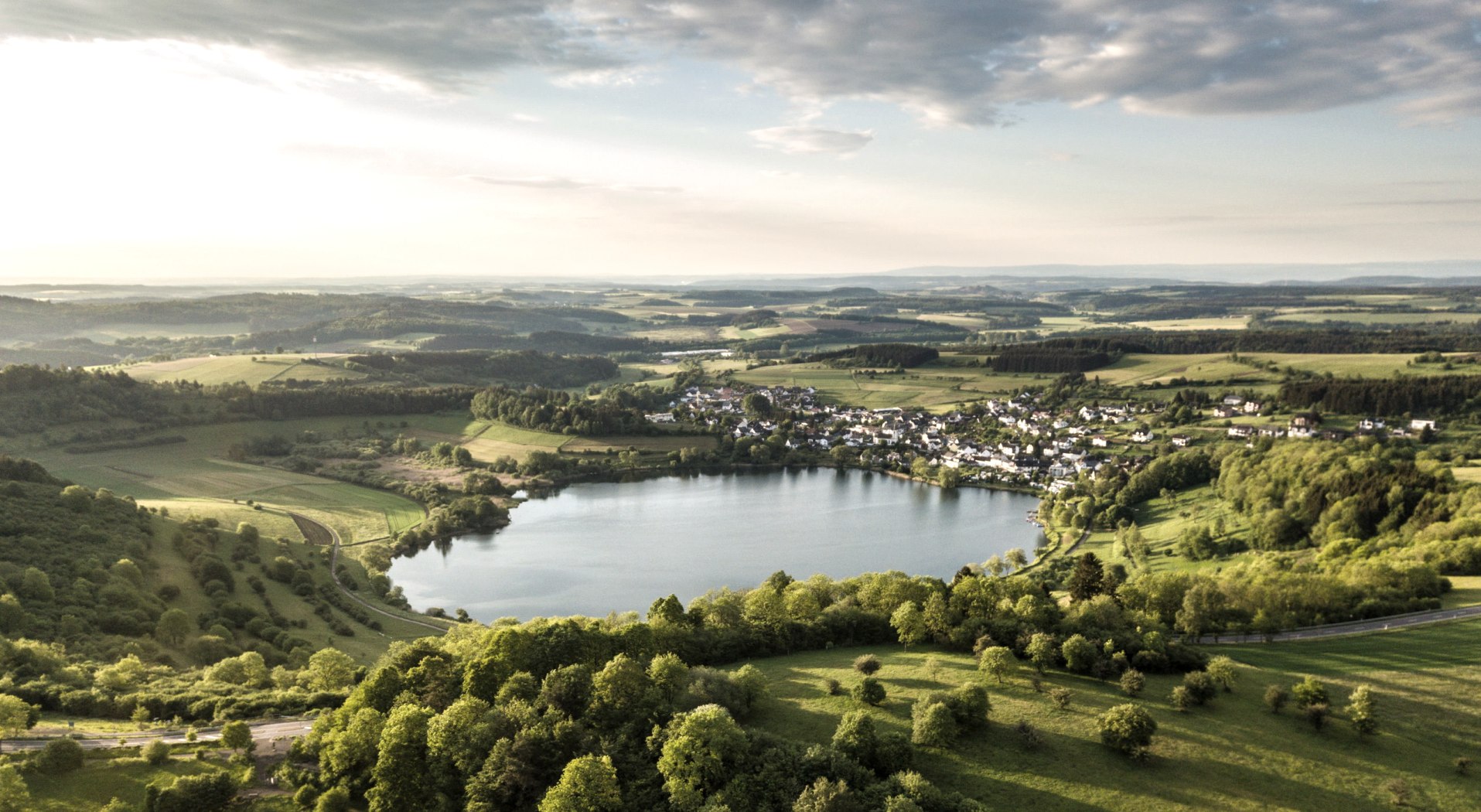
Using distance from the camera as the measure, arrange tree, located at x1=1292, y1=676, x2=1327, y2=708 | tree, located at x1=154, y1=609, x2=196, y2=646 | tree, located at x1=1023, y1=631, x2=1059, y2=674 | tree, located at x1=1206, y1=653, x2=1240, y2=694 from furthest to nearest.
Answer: tree, located at x1=154, y1=609, x2=196, y2=646 → tree, located at x1=1023, y1=631, x2=1059, y2=674 → tree, located at x1=1206, y1=653, x2=1240, y2=694 → tree, located at x1=1292, y1=676, x2=1327, y2=708

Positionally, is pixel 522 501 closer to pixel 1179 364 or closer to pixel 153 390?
pixel 153 390

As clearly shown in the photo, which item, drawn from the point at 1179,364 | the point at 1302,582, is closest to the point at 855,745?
the point at 1302,582

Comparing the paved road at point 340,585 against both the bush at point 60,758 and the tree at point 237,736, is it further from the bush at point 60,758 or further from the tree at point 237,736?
the bush at point 60,758

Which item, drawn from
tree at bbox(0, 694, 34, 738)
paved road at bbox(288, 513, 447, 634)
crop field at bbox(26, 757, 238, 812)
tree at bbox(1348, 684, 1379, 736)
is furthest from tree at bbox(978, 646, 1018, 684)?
paved road at bbox(288, 513, 447, 634)

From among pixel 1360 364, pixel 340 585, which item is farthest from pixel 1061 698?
pixel 1360 364

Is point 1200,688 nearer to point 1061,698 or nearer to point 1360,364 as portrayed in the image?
point 1061,698

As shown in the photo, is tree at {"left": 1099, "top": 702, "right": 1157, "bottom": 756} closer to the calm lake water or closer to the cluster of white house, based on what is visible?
the calm lake water
